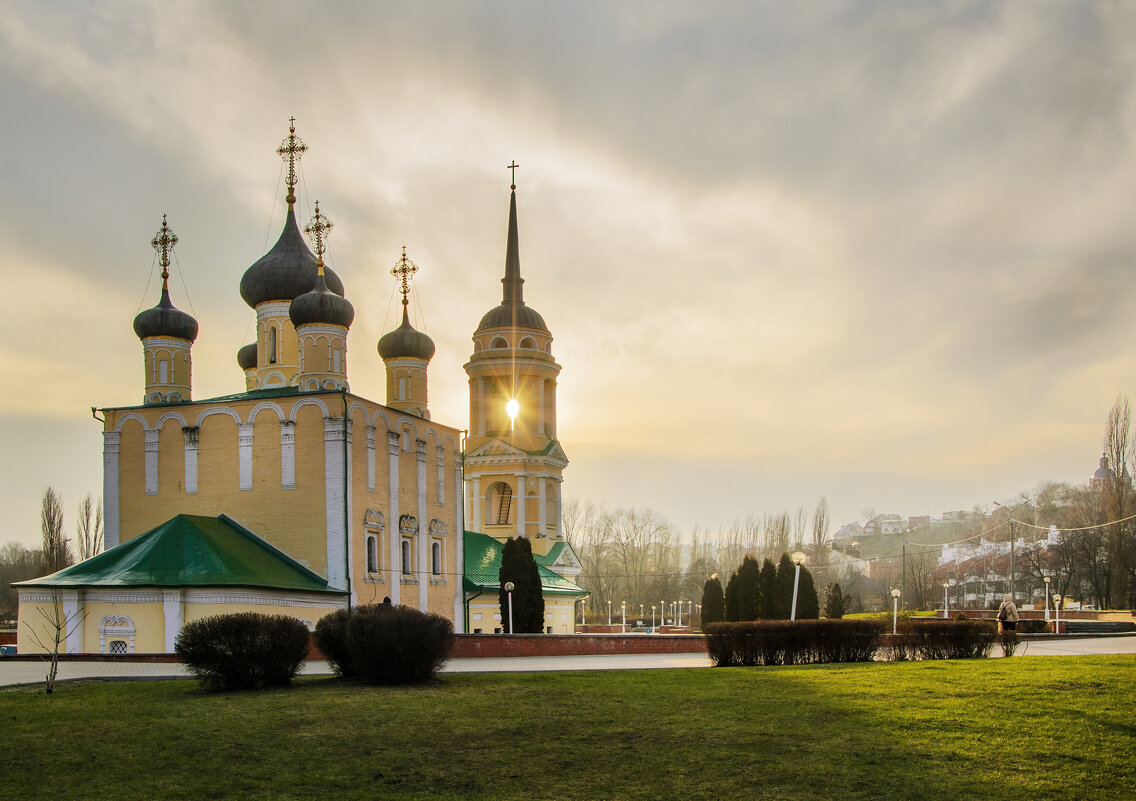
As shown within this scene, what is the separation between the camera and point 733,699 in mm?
12109

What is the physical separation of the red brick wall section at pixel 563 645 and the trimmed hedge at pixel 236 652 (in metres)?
8.07

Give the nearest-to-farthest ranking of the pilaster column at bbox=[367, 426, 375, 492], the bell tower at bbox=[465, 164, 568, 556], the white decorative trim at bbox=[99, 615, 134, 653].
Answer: the white decorative trim at bbox=[99, 615, 134, 653]
the pilaster column at bbox=[367, 426, 375, 492]
the bell tower at bbox=[465, 164, 568, 556]

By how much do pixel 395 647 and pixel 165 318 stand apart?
2171 cm

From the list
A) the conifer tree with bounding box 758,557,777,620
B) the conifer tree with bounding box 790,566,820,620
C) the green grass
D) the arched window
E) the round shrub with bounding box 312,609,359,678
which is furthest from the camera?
the conifer tree with bounding box 758,557,777,620

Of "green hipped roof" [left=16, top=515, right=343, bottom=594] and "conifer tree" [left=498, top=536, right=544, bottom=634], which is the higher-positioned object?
"green hipped roof" [left=16, top=515, right=343, bottom=594]

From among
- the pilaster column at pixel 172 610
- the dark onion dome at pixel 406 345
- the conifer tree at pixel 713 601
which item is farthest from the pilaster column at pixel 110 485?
the conifer tree at pixel 713 601

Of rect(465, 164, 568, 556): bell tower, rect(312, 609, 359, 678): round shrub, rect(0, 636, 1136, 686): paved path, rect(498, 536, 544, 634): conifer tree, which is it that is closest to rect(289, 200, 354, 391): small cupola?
rect(498, 536, 544, 634): conifer tree

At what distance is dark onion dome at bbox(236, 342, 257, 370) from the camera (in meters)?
37.9

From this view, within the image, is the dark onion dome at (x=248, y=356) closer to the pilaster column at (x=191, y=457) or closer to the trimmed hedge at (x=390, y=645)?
the pilaster column at (x=191, y=457)

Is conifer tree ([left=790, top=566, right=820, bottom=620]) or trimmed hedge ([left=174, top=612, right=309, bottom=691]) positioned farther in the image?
conifer tree ([left=790, top=566, right=820, bottom=620])

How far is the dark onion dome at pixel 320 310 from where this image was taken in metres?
30.9

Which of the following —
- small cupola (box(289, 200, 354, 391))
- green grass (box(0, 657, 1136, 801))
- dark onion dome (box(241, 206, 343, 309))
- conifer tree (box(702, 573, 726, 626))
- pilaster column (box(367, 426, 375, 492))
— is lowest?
conifer tree (box(702, 573, 726, 626))

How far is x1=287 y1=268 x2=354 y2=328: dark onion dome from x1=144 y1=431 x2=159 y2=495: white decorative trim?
5.00 metres

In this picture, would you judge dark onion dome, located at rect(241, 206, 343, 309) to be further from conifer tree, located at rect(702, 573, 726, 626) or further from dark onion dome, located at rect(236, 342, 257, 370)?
conifer tree, located at rect(702, 573, 726, 626)
